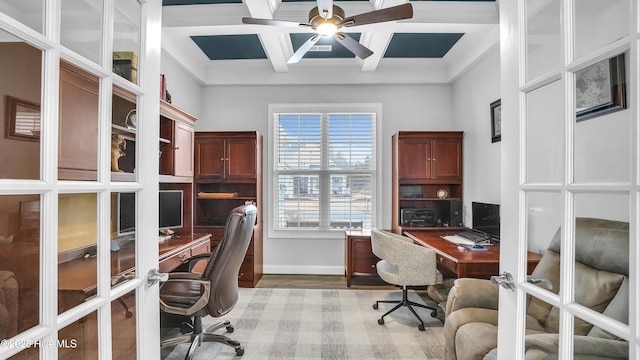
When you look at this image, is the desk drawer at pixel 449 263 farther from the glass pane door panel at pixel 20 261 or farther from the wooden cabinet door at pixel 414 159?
the glass pane door panel at pixel 20 261

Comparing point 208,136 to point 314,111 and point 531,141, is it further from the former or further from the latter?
point 531,141

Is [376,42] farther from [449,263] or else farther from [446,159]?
[449,263]

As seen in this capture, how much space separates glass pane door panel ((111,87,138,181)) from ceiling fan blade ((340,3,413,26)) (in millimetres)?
1704

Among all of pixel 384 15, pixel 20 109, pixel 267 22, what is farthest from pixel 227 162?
pixel 20 109

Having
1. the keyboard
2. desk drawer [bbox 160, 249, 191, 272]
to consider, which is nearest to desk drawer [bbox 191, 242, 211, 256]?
desk drawer [bbox 160, 249, 191, 272]

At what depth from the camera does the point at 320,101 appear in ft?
13.7

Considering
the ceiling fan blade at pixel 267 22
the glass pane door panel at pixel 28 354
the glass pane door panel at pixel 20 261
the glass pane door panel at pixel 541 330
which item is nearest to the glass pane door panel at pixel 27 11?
the glass pane door panel at pixel 20 261

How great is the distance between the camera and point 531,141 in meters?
0.98

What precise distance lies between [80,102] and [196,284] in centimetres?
156

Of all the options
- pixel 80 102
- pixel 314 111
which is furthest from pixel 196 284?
pixel 314 111

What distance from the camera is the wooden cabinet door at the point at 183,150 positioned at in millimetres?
2836

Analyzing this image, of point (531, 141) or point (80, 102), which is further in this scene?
point (531, 141)

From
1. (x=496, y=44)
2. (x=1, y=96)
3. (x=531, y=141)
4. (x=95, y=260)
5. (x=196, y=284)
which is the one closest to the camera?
(x=1, y=96)

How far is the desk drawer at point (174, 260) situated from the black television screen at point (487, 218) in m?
2.94
